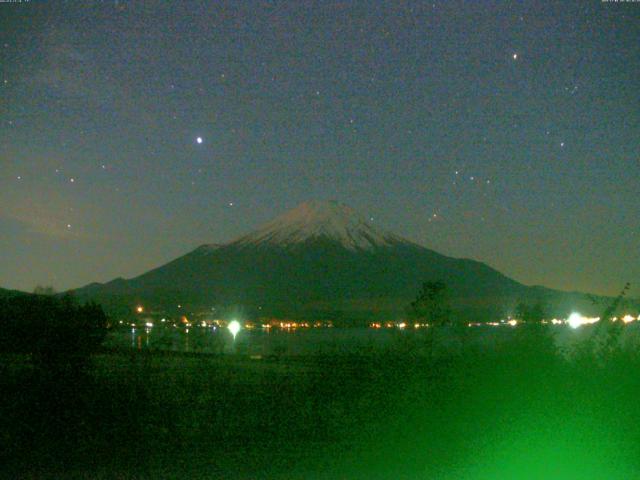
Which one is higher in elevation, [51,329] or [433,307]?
[433,307]

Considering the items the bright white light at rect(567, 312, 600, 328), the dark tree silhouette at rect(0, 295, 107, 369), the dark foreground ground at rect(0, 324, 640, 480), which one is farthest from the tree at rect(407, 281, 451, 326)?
the dark tree silhouette at rect(0, 295, 107, 369)

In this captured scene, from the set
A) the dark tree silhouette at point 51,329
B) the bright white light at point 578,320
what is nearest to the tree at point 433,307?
the bright white light at point 578,320

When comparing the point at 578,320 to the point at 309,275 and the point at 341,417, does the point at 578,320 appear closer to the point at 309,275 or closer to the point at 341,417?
the point at 341,417

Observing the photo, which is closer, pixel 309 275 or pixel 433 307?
pixel 433 307

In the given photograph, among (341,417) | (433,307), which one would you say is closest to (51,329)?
(341,417)

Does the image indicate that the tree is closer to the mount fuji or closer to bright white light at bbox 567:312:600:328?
bright white light at bbox 567:312:600:328

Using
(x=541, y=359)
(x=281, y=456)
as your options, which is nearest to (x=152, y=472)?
(x=281, y=456)
